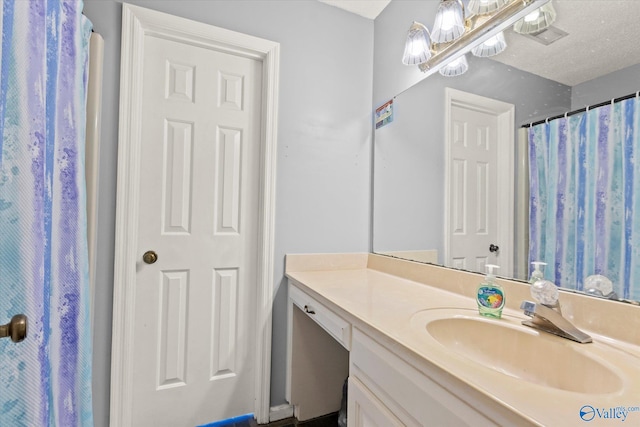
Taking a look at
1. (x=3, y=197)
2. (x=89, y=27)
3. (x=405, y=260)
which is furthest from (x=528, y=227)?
(x=89, y=27)

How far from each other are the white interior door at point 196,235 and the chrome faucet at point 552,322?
4.15ft

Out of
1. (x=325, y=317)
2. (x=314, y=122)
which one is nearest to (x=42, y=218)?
(x=325, y=317)

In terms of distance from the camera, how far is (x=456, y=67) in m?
1.36

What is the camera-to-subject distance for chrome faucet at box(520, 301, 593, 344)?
77cm

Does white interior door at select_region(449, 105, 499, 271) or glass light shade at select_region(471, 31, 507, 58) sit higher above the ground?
glass light shade at select_region(471, 31, 507, 58)

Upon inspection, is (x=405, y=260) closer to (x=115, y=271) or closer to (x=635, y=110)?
(x=635, y=110)

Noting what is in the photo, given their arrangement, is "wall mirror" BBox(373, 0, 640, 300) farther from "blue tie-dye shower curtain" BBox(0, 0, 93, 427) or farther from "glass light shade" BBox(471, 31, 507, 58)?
"blue tie-dye shower curtain" BBox(0, 0, 93, 427)

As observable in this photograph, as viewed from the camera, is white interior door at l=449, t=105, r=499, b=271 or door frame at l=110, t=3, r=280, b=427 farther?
door frame at l=110, t=3, r=280, b=427

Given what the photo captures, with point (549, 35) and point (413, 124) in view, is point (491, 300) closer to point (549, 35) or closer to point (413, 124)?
point (549, 35)

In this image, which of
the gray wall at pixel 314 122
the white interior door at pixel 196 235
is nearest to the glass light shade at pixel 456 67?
the gray wall at pixel 314 122

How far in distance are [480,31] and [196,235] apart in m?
1.54

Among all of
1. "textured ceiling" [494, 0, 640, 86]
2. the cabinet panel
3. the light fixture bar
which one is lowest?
the cabinet panel

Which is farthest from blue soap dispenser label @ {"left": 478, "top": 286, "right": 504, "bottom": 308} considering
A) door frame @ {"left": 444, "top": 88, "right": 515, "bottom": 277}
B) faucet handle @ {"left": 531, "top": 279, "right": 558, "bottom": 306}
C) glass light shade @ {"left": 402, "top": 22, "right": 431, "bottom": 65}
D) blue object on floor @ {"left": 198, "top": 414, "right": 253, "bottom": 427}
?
blue object on floor @ {"left": 198, "top": 414, "right": 253, "bottom": 427}

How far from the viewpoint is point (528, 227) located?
1.04 meters
